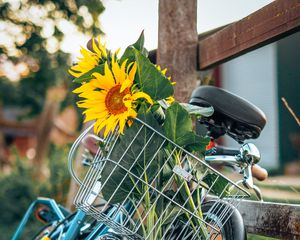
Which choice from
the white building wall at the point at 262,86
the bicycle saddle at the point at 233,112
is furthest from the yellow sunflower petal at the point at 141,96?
the white building wall at the point at 262,86

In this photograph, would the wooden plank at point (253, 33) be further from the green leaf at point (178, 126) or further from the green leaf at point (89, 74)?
the green leaf at point (89, 74)

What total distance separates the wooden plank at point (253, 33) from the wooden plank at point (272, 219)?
53cm

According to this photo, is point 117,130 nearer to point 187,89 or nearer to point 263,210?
point 263,210

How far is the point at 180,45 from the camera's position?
8.66 ft

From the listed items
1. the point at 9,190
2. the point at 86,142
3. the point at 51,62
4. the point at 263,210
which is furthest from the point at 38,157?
the point at 263,210

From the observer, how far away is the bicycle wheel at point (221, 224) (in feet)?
5.14

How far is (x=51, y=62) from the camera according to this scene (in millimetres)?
8445

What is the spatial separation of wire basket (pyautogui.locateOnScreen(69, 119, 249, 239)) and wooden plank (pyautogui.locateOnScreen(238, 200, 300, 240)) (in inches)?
10.8

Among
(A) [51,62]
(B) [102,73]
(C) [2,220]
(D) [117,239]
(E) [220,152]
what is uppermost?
(A) [51,62]

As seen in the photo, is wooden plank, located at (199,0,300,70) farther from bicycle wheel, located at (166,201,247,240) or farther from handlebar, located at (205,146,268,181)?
bicycle wheel, located at (166,201,247,240)

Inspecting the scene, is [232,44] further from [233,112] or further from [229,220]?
[229,220]

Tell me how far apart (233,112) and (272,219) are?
1.33ft

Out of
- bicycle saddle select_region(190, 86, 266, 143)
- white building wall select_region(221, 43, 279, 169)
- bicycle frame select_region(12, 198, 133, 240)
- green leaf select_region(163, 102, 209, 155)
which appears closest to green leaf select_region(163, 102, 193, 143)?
green leaf select_region(163, 102, 209, 155)

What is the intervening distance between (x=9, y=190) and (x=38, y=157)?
3596 mm
